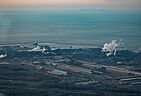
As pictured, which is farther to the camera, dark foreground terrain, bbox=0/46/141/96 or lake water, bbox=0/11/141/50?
lake water, bbox=0/11/141/50

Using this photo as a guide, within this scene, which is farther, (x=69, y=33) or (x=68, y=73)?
(x=69, y=33)

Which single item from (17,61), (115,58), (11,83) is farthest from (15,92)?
(115,58)

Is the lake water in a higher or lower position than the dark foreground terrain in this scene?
higher

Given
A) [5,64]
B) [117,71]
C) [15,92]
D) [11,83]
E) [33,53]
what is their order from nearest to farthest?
[15,92]
[11,83]
[117,71]
[5,64]
[33,53]

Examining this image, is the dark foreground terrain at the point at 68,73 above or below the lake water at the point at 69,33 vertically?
below

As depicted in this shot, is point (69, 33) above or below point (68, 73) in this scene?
above

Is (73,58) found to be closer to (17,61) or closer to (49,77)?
(17,61)

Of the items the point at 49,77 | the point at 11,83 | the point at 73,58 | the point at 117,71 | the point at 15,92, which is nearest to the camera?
the point at 15,92

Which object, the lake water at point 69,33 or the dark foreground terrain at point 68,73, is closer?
the dark foreground terrain at point 68,73
